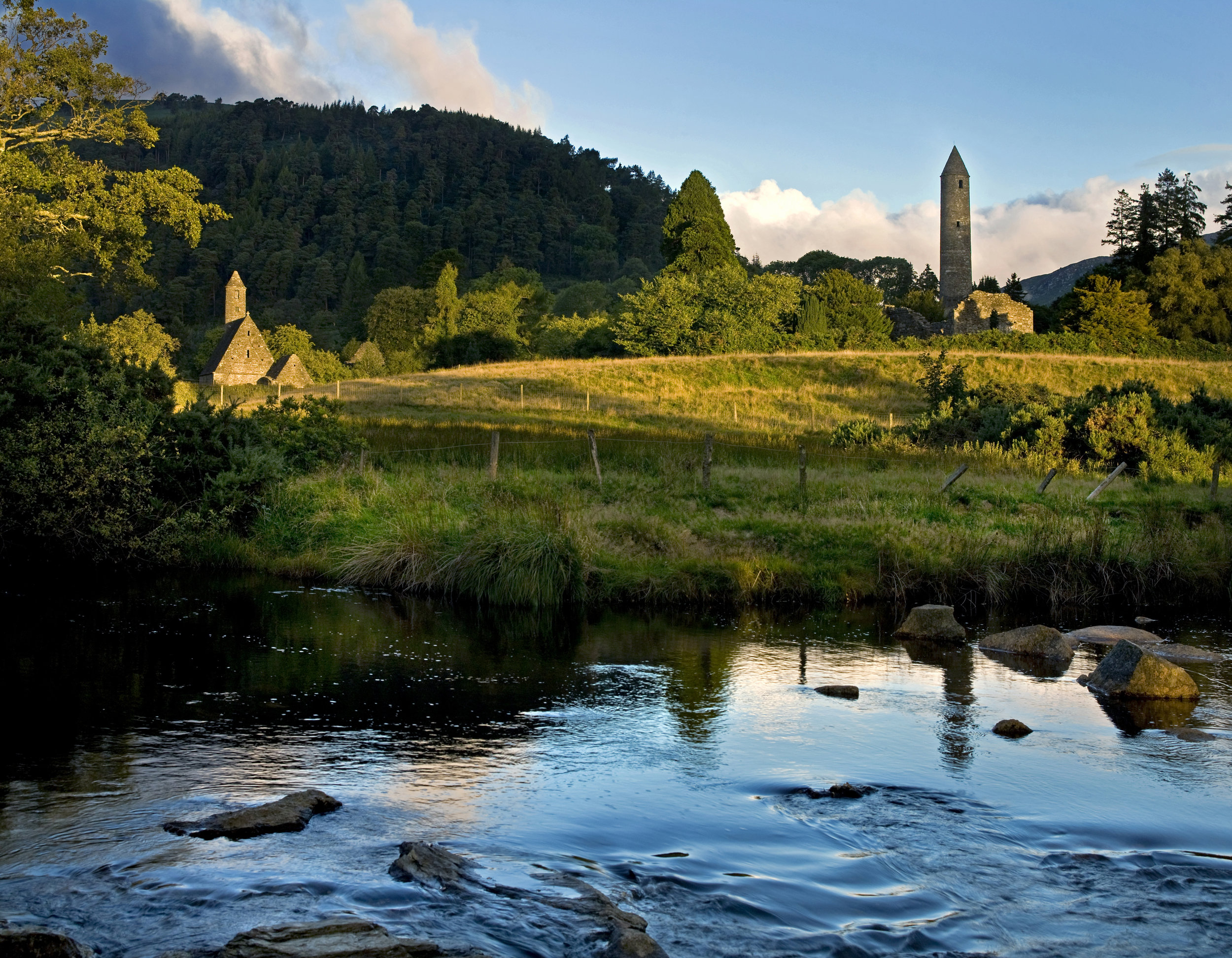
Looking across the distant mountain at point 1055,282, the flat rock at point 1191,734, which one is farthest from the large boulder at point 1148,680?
the distant mountain at point 1055,282

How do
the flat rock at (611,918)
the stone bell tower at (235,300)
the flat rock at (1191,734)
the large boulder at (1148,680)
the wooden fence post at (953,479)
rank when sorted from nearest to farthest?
1. the flat rock at (611,918)
2. the flat rock at (1191,734)
3. the large boulder at (1148,680)
4. the wooden fence post at (953,479)
5. the stone bell tower at (235,300)

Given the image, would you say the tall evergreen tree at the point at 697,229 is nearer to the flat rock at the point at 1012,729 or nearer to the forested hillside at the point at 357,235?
the forested hillside at the point at 357,235

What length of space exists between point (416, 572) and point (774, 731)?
8608 mm

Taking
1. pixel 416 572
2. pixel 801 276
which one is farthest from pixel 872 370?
pixel 801 276

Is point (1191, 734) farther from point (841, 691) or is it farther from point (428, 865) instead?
point (428, 865)

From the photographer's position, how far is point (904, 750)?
367 inches

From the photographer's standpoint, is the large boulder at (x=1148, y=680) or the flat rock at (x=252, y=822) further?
the large boulder at (x=1148, y=680)

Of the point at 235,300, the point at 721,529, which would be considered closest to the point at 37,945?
the point at 721,529

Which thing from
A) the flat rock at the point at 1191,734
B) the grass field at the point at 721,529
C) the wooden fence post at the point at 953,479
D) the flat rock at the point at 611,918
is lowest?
the flat rock at the point at 1191,734

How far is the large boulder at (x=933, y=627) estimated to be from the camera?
1430 cm

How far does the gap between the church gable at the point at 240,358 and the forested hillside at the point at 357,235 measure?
24139mm

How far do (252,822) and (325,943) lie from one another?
1878 millimetres

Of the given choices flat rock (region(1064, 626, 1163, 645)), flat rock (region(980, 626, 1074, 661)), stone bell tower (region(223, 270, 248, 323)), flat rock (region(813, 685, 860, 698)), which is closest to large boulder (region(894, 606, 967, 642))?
flat rock (region(980, 626, 1074, 661))

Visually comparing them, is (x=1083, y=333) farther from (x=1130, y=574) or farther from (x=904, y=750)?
(x=904, y=750)
